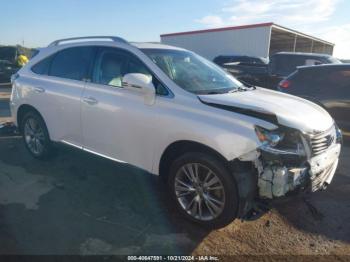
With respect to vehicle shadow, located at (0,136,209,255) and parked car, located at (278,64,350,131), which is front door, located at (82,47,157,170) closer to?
vehicle shadow, located at (0,136,209,255)

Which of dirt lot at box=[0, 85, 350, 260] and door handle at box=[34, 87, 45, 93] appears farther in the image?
door handle at box=[34, 87, 45, 93]

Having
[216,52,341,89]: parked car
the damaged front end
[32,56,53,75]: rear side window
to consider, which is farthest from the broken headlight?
[216,52,341,89]: parked car

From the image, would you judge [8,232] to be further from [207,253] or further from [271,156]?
[271,156]

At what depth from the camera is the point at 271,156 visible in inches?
107

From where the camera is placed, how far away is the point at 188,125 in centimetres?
303

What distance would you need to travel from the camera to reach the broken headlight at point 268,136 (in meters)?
2.77

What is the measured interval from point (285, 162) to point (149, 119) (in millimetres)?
1430

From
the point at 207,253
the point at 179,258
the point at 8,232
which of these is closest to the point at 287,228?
the point at 207,253

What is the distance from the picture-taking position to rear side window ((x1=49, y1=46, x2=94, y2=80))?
4133 mm

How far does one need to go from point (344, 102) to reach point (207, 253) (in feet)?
16.2

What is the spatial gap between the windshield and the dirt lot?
116 centimetres

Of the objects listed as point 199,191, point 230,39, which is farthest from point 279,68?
point 230,39

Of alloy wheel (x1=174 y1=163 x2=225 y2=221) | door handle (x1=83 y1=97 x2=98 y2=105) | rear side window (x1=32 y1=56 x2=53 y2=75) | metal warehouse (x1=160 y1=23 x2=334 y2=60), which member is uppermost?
metal warehouse (x1=160 y1=23 x2=334 y2=60)

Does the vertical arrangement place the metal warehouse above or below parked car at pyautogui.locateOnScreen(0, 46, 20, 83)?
above
